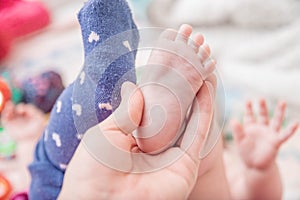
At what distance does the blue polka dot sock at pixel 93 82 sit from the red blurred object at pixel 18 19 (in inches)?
14.6

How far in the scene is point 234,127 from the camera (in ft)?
2.01

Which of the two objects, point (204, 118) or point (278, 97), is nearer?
point (204, 118)

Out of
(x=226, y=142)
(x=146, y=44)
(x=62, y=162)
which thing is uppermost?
(x=146, y=44)

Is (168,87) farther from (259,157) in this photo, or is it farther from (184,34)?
(259,157)

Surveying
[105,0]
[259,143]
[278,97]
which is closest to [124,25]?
[105,0]

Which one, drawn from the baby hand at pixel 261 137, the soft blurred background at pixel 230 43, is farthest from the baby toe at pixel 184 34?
the soft blurred background at pixel 230 43

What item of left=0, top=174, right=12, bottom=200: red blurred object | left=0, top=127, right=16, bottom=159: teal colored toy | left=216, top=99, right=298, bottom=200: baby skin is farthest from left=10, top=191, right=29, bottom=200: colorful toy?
left=216, top=99, right=298, bottom=200: baby skin

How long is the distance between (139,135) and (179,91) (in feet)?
0.17

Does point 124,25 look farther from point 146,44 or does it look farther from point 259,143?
point 259,143

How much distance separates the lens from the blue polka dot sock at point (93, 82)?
0.43m

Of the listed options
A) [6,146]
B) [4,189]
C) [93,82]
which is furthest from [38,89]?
[93,82]

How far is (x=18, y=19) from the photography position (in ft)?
2.91

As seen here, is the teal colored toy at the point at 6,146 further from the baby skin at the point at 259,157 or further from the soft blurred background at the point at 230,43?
the baby skin at the point at 259,157

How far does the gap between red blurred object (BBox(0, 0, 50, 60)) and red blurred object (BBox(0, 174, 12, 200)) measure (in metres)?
0.31
